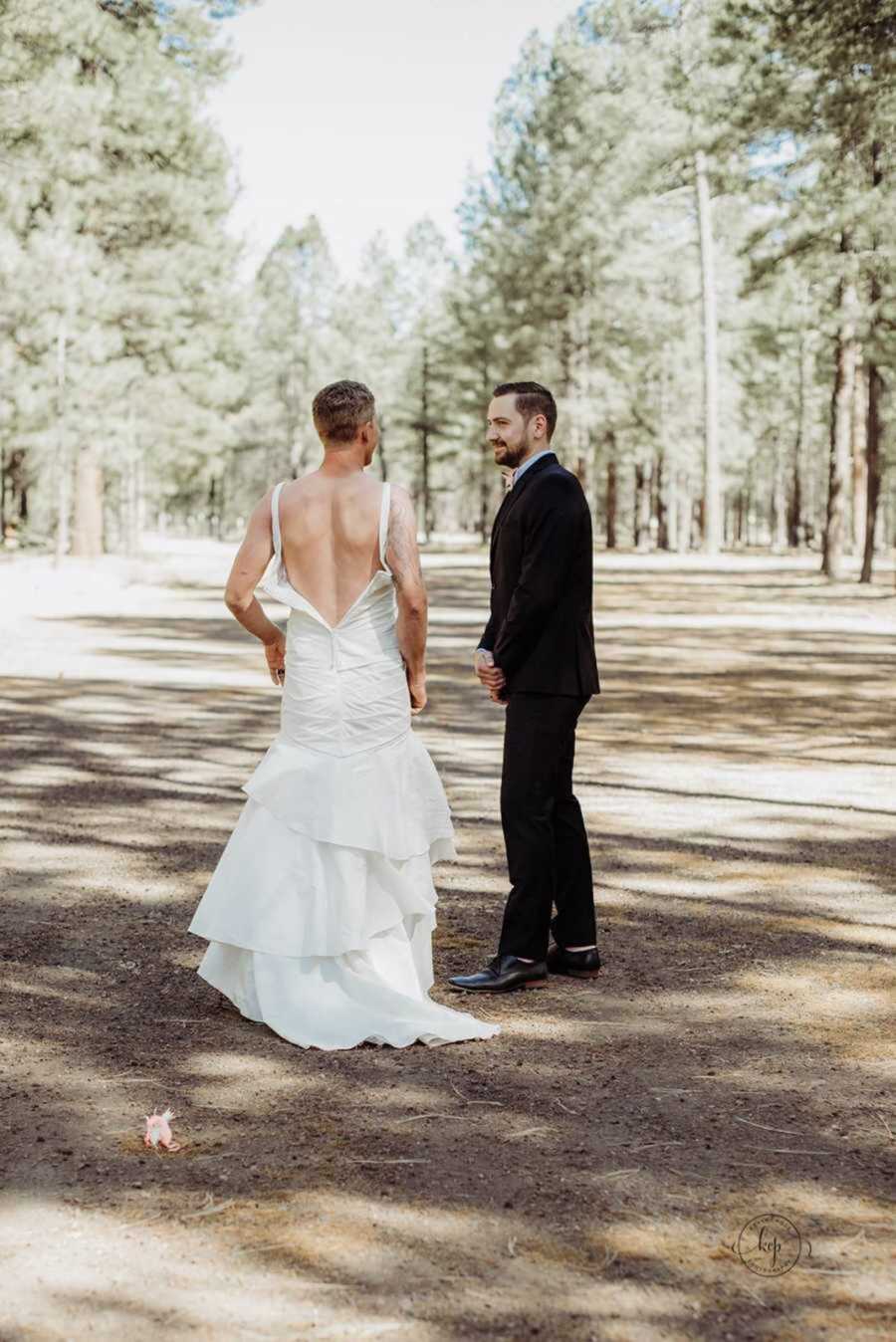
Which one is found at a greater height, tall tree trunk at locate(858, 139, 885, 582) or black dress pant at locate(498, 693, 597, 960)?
tall tree trunk at locate(858, 139, 885, 582)

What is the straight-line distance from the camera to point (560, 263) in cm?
4847

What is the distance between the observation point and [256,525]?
5211 millimetres

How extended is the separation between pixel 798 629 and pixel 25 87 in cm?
1374

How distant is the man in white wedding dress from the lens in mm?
5062

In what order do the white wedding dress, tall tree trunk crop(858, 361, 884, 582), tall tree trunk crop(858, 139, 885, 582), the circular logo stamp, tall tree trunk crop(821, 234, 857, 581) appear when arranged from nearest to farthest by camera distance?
the circular logo stamp, the white wedding dress, tall tree trunk crop(858, 139, 885, 582), tall tree trunk crop(821, 234, 857, 581), tall tree trunk crop(858, 361, 884, 582)

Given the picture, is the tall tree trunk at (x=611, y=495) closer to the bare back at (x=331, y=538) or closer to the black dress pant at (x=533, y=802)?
the black dress pant at (x=533, y=802)

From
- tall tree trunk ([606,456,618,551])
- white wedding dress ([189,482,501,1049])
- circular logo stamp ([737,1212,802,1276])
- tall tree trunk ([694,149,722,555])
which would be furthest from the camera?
tall tree trunk ([606,456,618,551])

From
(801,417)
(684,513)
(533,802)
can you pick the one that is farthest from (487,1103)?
(684,513)

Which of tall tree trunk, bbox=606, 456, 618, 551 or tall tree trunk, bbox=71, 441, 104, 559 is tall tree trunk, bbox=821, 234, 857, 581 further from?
tall tree trunk, bbox=606, 456, 618, 551

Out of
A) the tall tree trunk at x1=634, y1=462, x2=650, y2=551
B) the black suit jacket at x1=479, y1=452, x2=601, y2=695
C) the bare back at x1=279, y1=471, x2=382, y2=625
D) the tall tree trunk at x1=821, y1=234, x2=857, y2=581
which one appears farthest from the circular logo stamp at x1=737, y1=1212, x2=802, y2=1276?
the tall tree trunk at x1=634, y1=462, x2=650, y2=551

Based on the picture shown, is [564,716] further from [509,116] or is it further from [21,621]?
[509,116]

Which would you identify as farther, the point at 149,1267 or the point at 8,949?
the point at 8,949

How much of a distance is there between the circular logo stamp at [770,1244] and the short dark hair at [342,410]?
2866mm

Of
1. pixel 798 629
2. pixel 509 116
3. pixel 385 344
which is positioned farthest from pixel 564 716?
pixel 385 344
